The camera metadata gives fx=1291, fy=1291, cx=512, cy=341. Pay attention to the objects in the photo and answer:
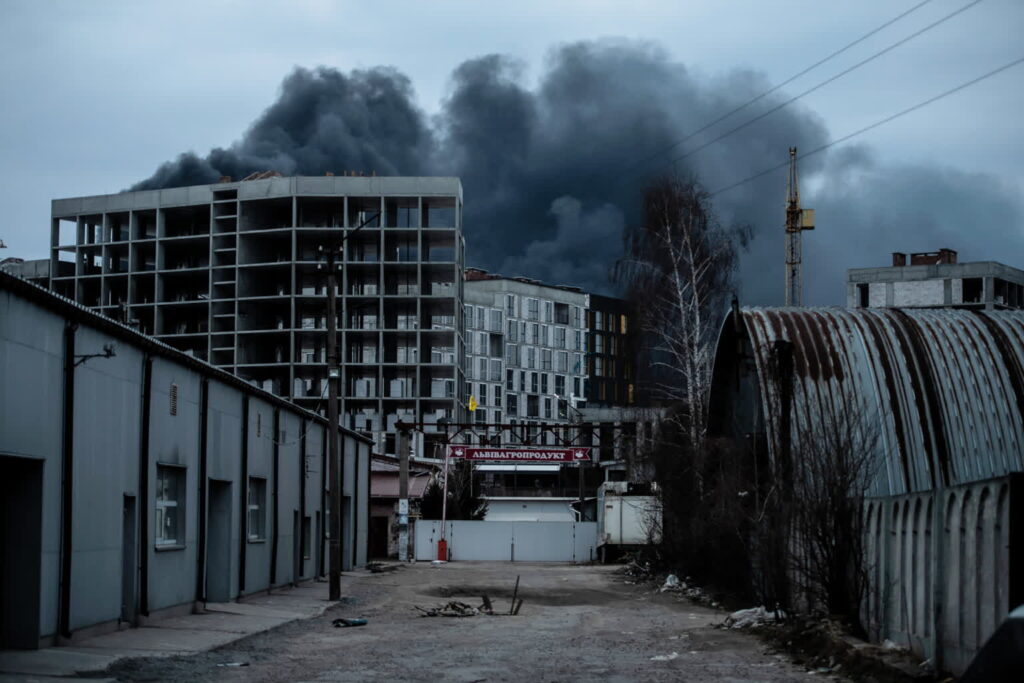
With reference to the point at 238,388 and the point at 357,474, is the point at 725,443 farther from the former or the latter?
the point at 357,474

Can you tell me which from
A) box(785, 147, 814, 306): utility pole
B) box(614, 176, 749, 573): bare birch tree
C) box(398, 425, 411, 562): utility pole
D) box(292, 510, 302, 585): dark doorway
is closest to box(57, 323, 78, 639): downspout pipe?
box(292, 510, 302, 585): dark doorway

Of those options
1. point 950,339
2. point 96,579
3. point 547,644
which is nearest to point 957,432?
point 950,339

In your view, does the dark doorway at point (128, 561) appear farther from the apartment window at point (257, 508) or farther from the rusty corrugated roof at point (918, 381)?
the rusty corrugated roof at point (918, 381)

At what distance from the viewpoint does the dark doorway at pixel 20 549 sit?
588 inches

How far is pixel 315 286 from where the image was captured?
315 feet

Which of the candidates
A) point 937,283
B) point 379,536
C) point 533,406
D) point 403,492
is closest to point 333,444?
point 403,492

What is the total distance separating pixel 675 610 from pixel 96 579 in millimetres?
12219

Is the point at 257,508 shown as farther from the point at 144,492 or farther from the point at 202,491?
the point at 144,492

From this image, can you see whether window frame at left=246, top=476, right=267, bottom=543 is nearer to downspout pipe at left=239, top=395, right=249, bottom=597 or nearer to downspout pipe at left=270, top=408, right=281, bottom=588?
downspout pipe at left=239, top=395, right=249, bottom=597

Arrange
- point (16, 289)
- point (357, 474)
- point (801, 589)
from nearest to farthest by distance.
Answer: point (16, 289), point (801, 589), point (357, 474)

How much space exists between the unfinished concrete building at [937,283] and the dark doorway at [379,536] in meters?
67.8

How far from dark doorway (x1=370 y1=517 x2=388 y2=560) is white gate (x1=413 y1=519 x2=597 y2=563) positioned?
12.3ft

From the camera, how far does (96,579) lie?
17344 mm

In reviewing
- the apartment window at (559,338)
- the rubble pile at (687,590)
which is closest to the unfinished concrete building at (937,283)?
the apartment window at (559,338)
